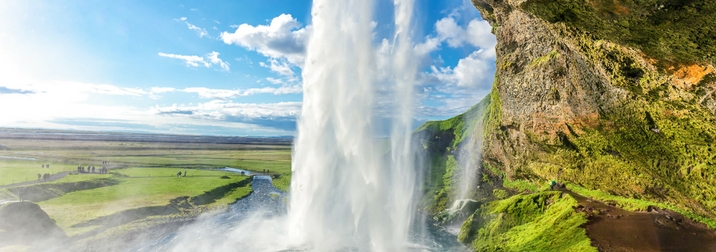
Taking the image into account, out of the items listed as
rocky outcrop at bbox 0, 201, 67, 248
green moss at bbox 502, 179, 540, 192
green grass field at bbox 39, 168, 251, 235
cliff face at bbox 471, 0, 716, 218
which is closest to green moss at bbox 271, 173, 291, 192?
green grass field at bbox 39, 168, 251, 235

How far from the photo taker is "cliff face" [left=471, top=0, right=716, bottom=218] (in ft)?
29.3

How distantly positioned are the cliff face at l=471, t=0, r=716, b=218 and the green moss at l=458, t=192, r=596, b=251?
369 centimetres

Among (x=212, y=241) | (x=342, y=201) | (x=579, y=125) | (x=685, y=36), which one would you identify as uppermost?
(x=685, y=36)

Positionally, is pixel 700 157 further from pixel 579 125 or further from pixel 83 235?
pixel 83 235

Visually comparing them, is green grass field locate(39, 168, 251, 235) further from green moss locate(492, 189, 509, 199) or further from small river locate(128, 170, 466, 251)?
green moss locate(492, 189, 509, 199)

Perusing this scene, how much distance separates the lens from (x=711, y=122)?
11352mm

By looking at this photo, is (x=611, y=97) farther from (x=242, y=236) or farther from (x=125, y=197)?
(x=125, y=197)

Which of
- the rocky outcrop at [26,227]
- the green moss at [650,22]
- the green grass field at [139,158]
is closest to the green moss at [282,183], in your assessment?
the green grass field at [139,158]

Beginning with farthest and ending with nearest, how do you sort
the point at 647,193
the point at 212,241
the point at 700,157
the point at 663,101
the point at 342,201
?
the point at 342,201, the point at 212,241, the point at 647,193, the point at 700,157, the point at 663,101

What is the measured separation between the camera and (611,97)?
16.4m

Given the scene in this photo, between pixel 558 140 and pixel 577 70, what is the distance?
7.05 metres

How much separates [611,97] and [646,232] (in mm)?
6769

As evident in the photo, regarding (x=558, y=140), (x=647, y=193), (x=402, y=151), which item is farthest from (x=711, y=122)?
(x=402, y=151)

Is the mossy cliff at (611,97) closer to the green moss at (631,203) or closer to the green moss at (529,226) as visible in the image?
the green moss at (631,203)
